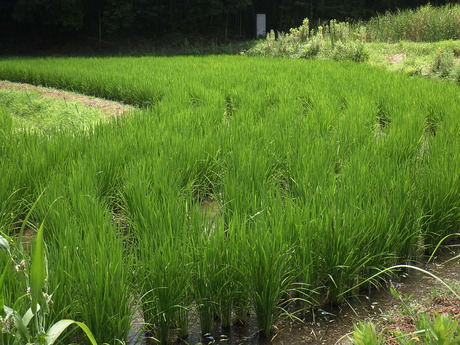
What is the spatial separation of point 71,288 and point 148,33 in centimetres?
→ 1893

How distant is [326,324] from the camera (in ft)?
6.04

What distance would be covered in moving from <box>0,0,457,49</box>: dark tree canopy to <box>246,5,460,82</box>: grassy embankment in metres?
6.30

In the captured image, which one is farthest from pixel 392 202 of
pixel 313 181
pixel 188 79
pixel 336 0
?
pixel 336 0

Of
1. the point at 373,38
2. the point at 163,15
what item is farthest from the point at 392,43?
the point at 163,15

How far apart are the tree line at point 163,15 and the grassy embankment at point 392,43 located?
629cm

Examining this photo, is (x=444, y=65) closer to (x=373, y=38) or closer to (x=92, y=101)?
(x=92, y=101)

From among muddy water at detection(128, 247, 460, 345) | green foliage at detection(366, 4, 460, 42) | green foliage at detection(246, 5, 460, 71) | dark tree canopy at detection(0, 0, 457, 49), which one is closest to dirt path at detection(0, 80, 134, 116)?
muddy water at detection(128, 247, 460, 345)

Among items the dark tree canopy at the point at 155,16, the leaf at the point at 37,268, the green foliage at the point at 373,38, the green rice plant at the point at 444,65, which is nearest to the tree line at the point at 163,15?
the dark tree canopy at the point at 155,16

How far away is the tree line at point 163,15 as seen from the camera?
57.0 ft

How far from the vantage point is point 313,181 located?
2.55m

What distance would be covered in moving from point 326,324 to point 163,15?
19177 millimetres

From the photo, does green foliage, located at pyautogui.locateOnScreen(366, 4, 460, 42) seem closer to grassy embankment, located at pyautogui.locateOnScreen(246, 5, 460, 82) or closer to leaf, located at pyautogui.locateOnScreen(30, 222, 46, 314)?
grassy embankment, located at pyautogui.locateOnScreen(246, 5, 460, 82)

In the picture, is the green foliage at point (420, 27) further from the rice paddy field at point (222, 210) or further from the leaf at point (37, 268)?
the leaf at point (37, 268)

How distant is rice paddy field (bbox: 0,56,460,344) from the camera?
1.67 metres
